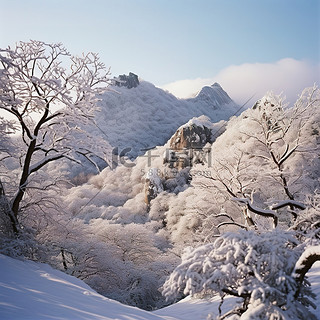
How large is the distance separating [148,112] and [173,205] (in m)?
58.2

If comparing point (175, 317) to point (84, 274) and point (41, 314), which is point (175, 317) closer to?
point (41, 314)

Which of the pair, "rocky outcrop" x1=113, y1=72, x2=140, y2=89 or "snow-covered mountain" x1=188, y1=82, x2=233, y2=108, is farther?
"snow-covered mountain" x1=188, y1=82, x2=233, y2=108

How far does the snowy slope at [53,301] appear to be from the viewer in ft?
12.2

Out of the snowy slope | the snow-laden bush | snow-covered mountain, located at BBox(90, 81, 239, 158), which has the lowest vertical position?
the snowy slope

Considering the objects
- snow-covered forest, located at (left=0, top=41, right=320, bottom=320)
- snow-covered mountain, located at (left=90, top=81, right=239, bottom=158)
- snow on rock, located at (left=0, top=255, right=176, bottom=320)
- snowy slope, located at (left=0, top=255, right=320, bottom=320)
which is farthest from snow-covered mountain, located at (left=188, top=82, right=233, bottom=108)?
snow on rock, located at (left=0, top=255, right=176, bottom=320)

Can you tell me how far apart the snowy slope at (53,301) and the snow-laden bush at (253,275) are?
130cm

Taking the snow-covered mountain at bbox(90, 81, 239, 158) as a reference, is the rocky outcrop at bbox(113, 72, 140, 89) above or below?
above

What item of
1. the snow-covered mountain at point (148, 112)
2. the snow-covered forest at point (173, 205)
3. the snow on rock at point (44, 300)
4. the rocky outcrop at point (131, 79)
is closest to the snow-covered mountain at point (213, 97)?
the snow-covered mountain at point (148, 112)

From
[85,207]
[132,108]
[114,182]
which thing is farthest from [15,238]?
[132,108]

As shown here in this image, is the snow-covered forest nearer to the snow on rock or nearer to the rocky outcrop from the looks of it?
the snow on rock

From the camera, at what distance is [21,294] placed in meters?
4.30

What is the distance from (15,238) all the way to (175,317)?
→ 5.19 meters

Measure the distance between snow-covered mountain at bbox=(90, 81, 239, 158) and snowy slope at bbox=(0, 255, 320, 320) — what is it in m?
52.2

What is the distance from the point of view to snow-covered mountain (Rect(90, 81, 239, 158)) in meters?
67.8
